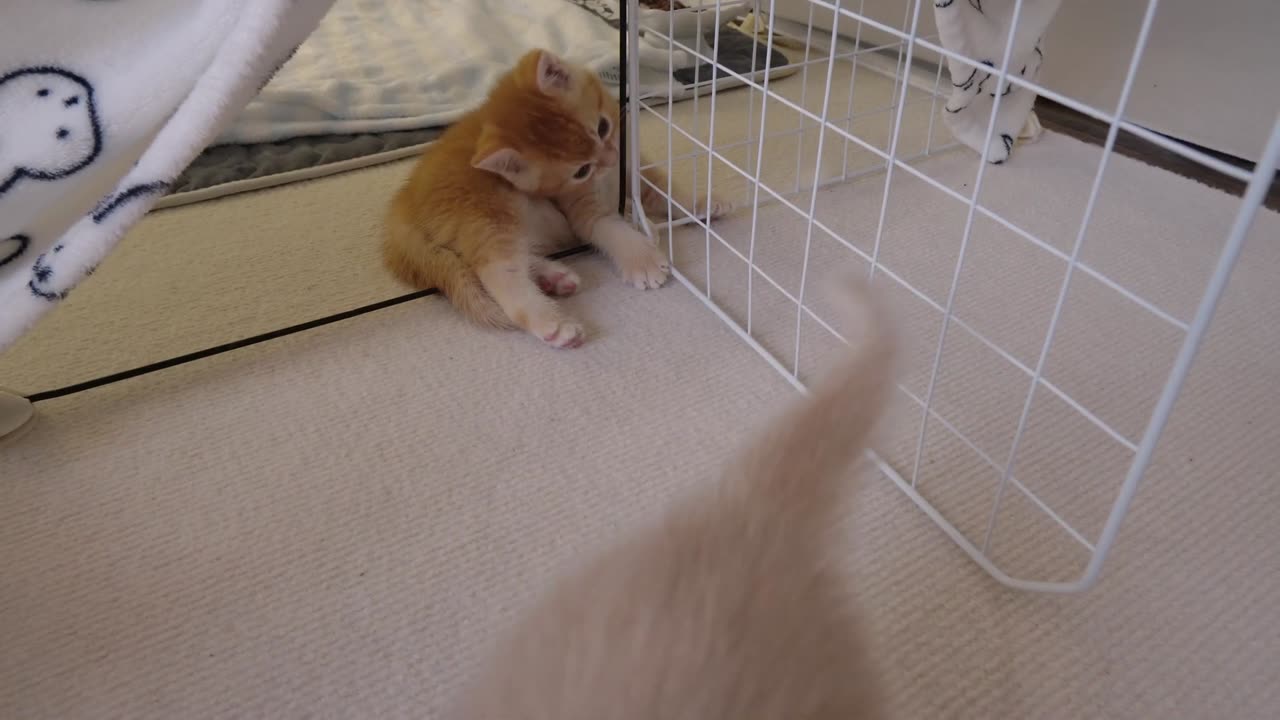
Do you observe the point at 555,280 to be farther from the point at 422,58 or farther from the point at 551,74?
the point at 422,58

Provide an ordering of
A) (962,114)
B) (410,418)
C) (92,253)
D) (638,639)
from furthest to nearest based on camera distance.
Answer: (962,114), (410,418), (92,253), (638,639)

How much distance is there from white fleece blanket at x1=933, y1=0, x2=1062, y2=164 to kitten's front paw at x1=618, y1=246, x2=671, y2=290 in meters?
0.39

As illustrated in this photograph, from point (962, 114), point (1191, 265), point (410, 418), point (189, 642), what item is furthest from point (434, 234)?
point (1191, 265)

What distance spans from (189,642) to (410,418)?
0.88 ft

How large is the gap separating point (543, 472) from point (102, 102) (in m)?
0.48

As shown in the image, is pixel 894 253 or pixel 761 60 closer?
pixel 894 253

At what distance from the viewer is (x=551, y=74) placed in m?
0.92

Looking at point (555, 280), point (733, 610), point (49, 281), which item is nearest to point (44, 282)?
point (49, 281)

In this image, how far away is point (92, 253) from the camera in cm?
68

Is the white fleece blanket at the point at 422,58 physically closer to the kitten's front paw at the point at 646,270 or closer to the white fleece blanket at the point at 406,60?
the white fleece blanket at the point at 406,60

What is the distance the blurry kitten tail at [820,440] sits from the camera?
1.07ft

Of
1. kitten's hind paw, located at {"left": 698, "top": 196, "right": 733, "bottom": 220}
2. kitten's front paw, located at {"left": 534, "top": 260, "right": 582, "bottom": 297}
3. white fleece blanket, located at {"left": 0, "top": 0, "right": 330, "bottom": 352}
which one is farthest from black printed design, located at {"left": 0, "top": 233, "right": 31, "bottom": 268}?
kitten's hind paw, located at {"left": 698, "top": 196, "right": 733, "bottom": 220}

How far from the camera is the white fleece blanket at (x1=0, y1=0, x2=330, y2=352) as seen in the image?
65 centimetres

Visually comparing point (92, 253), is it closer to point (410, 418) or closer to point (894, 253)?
point (410, 418)
